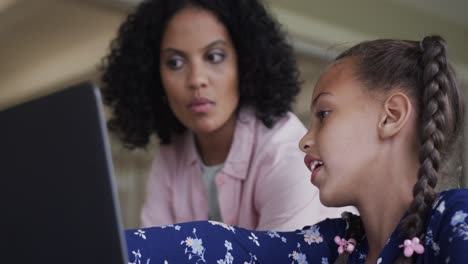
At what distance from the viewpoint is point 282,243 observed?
115cm

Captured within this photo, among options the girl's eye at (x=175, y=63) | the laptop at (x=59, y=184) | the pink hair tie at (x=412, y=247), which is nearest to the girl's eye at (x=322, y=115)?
the pink hair tie at (x=412, y=247)

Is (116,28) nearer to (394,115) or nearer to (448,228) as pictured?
(394,115)

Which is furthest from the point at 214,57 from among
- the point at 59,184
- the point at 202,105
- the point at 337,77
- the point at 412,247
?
the point at 59,184

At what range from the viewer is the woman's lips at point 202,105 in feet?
5.44

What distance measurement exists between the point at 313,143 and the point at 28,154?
1.85 feet

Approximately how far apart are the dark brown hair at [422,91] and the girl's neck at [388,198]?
40mm

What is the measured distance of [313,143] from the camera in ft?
3.58

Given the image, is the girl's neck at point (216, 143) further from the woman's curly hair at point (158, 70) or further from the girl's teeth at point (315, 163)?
the girl's teeth at point (315, 163)

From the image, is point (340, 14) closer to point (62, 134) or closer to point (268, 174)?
point (268, 174)

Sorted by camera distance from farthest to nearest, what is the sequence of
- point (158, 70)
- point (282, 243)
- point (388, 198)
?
1. point (158, 70)
2. point (282, 243)
3. point (388, 198)

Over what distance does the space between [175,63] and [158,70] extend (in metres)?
0.15

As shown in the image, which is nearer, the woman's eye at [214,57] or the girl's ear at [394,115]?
the girl's ear at [394,115]

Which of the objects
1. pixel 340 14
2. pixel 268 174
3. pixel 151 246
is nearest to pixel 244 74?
pixel 268 174

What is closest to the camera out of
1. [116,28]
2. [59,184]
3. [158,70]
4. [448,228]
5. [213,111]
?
[59,184]
